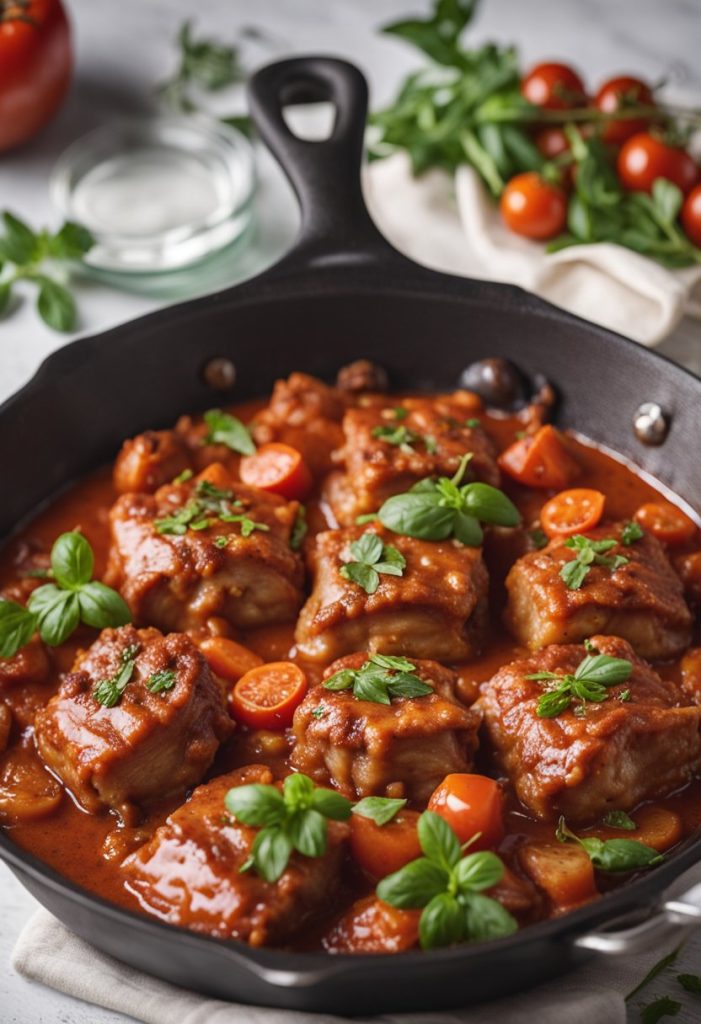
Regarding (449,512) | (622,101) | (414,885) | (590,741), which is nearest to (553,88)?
(622,101)

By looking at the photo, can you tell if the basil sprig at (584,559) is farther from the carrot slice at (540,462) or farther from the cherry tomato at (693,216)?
the cherry tomato at (693,216)

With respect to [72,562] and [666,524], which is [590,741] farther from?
[72,562]

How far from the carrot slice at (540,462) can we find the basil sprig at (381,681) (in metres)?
1.22

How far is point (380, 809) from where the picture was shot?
4.10 m

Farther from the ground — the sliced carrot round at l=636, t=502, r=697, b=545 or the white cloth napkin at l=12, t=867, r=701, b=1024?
the sliced carrot round at l=636, t=502, r=697, b=545

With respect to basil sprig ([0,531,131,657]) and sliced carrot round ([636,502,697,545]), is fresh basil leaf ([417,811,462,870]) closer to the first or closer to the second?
basil sprig ([0,531,131,657])

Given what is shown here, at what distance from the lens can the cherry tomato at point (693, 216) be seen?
669cm

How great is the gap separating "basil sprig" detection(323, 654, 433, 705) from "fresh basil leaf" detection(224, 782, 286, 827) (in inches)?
23.4

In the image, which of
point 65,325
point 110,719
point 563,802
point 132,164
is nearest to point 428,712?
point 563,802

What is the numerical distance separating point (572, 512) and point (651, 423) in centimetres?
57

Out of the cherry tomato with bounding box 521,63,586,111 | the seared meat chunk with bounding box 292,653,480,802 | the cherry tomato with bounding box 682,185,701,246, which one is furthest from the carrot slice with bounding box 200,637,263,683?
the cherry tomato with bounding box 521,63,586,111

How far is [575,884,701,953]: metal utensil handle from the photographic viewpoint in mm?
3596

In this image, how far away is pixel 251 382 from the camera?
5.98 metres

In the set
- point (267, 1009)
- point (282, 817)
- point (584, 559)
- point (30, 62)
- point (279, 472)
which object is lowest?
point (267, 1009)
